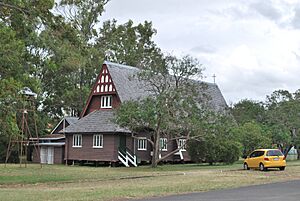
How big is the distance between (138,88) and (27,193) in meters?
29.4

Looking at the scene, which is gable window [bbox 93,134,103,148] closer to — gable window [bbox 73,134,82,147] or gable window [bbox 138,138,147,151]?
gable window [bbox 73,134,82,147]

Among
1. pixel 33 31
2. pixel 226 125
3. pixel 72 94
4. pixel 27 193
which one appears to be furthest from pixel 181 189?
pixel 72 94

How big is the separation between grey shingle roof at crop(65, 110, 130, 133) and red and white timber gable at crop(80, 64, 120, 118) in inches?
28.9

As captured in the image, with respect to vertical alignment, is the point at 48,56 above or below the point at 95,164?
above

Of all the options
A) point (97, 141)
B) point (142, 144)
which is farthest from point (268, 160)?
point (97, 141)

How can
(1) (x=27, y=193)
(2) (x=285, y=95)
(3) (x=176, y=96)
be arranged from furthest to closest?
1. (2) (x=285, y=95)
2. (3) (x=176, y=96)
3. (1) (x=27, y=193)

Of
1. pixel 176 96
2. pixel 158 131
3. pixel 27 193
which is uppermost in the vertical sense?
pixel 176 96

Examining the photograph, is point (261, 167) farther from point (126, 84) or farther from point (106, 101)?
point (106, 101)

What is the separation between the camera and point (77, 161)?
46688 millimetres

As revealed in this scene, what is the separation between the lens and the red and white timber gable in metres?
46.0

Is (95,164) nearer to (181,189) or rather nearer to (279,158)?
(279,158)

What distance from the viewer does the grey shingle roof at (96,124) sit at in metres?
43.7

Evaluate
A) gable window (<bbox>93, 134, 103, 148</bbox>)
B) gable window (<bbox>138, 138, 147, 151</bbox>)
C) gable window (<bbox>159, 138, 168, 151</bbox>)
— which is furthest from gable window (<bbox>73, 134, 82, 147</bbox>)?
gable window (<bbox>159, 138, 168, 151</bbox>)

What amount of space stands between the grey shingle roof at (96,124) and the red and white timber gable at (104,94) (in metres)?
0.73
